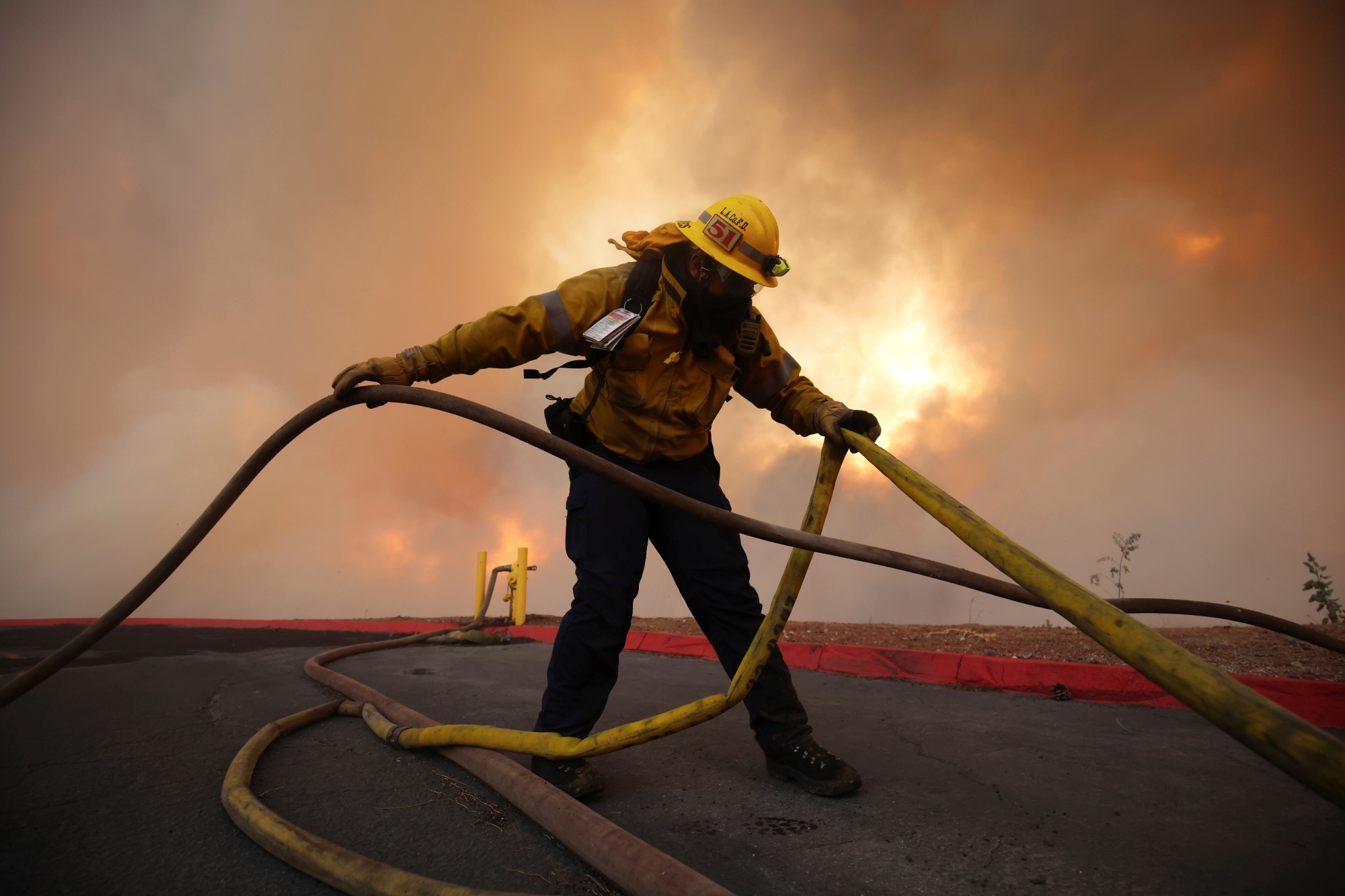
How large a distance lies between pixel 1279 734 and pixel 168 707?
3771mm

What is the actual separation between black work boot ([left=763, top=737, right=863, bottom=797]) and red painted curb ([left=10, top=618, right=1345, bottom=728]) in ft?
4.86

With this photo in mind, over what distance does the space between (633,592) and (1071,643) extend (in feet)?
11.8

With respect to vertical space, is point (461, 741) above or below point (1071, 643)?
below

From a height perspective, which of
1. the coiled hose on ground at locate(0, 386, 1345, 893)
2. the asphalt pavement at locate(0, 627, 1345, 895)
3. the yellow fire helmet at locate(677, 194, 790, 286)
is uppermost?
the yellow fire helmet at locate(677, 194, 790, 286)

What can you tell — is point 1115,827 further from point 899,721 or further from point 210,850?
point 210,850

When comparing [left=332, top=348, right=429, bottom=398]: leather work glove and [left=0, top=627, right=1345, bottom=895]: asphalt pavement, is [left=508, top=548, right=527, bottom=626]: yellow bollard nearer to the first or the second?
[left=0, top=627, right=1345, bottom=895]: asphalt pavement

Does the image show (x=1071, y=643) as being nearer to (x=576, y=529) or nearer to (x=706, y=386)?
(x=706, y=386)

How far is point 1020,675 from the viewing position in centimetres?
352

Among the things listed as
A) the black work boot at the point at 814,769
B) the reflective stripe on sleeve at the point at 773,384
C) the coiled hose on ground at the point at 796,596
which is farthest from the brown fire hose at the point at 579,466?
the reflective stripe on sleeve at the point at 773,384

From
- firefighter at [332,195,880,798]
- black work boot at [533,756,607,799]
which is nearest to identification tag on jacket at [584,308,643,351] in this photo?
firefighter at [332,195,880,798]

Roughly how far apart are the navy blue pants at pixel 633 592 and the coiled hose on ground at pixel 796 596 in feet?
0.78

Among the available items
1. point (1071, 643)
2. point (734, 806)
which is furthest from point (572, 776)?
point (1071, 643)

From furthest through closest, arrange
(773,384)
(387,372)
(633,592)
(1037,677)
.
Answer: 1. (1037,677)
2. (773,384)
3. (633,592)
4. (387,372)

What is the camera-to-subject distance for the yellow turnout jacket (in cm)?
224
